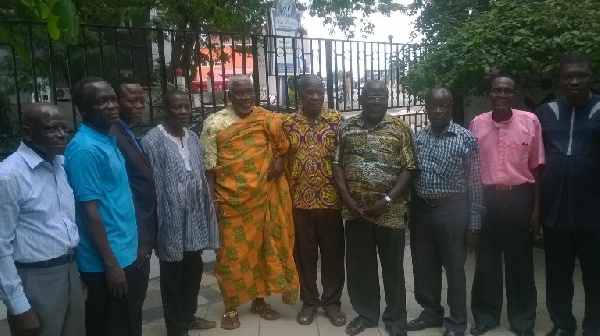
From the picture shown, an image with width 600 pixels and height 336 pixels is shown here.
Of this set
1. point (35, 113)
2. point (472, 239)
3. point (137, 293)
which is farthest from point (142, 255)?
point (472, 239)

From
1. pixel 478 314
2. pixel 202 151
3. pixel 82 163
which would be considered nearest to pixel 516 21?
pixel 478 314

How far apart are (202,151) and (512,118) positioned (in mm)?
2226

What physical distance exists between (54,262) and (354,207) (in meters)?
2.01

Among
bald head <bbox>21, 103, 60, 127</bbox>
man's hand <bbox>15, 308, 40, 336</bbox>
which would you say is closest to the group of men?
bald head <bbox>21, 103, 60, 127</bbox>

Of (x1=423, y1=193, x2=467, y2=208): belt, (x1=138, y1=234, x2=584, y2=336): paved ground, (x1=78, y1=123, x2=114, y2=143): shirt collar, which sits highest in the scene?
(x1=78, y1=123, x2=114, y2=143): shirt collar

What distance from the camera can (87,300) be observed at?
9.41 feet

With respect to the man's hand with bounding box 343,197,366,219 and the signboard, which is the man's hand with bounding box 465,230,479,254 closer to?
the man's hand with bounding box 343,197,366,219

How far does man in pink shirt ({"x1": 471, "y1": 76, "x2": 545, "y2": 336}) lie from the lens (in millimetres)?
3725

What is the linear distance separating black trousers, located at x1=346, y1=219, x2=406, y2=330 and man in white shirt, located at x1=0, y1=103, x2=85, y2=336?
2.04 metres

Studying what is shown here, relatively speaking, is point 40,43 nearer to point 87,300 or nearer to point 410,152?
point 87,300

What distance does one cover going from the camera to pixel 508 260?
390 centimetres

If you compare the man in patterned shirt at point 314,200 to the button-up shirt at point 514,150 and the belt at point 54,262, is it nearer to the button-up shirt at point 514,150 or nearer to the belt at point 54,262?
the button-up shirt at point 514,150

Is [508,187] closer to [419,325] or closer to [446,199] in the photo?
[446,199]

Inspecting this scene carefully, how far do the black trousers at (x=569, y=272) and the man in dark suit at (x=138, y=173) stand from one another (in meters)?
2.71
